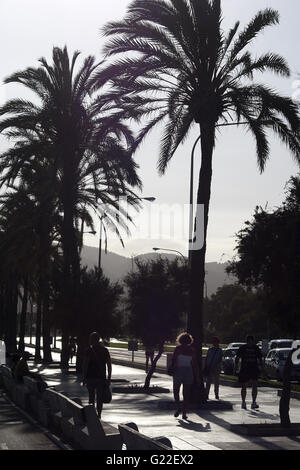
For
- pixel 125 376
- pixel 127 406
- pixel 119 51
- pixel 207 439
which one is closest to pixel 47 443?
pixel 207 439

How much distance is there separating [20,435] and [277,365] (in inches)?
862

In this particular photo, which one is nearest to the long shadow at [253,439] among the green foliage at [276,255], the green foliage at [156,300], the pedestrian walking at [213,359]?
the pedestrian walking at [213,359]

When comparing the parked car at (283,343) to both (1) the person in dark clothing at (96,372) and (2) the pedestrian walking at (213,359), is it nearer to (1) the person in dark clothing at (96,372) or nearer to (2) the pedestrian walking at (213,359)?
(2) the pedestrian walking at (213,359)

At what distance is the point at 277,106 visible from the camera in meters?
22.3

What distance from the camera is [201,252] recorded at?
75.5 feet

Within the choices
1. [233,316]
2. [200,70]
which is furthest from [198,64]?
[233,316]

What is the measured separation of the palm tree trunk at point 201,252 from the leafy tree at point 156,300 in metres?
9.85

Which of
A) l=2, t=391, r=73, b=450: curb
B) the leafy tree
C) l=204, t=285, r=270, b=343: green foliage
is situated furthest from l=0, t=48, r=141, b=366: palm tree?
l=204, t=285, r=270, b=343: green foliage

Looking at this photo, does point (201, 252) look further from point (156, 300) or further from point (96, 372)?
point (156, 300)

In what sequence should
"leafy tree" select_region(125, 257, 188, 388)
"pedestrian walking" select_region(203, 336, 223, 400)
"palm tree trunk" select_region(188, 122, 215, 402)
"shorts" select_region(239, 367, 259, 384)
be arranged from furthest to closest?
A: 1. "leafy tree" select_region(125, 257, 188, 388)
2. "pedestrian walking" select_region(203, 336, 223, 400)
3. "palm tree trunk" select_region(188, 122, 215, 402)
4. "shorts" select_region(239, 367, 259, 384)

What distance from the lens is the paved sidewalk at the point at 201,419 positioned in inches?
561

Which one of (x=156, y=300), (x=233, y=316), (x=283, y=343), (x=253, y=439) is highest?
(x=233, y=316)

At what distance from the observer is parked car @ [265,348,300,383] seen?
117 feet

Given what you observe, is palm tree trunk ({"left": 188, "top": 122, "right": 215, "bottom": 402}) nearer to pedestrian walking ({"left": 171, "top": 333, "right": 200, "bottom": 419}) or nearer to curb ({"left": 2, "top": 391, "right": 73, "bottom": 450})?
pedestrian walking ({"left": 171, "top": 333, "right": 200, "bottom": 419})
